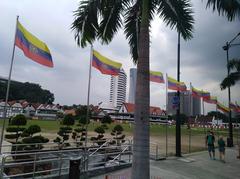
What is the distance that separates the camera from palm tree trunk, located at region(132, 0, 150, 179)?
17.4 ft

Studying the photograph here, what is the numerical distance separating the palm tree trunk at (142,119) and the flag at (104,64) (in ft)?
13.7

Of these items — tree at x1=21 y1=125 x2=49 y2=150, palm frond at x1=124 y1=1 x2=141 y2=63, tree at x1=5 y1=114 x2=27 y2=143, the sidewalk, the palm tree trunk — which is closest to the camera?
the palm tree trunk

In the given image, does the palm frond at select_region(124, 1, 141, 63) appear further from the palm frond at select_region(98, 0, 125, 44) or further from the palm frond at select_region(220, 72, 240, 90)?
the palm frond at select_region(220, 72, 240, 90)

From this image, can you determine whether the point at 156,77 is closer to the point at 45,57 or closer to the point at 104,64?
the point at 104,64

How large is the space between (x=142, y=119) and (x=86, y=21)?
11.8ft

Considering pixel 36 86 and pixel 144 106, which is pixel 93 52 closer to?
pixel 144 106

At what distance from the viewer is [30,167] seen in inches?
381

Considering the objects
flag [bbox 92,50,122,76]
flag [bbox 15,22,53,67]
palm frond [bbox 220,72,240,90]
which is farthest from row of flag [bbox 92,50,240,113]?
palm frond [bbox 220,72,240,90]

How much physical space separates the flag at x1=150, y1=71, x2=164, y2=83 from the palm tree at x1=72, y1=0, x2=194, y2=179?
6480 millimetres

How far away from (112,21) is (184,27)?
2.52 m

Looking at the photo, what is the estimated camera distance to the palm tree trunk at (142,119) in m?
5.32

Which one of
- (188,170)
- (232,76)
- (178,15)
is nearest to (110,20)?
(178,15)

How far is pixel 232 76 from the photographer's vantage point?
65.7 ft

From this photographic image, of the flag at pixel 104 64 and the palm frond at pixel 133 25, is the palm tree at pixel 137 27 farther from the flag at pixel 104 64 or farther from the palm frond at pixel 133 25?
the flag at pixel 104 64
